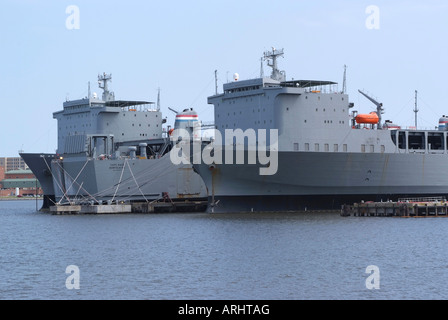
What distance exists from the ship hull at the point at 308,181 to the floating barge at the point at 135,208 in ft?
28.2

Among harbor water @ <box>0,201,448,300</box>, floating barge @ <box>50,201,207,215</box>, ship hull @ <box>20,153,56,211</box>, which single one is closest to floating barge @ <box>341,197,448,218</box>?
harbor water @ <box>0,201,448,300</box>

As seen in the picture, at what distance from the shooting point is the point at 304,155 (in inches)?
2255

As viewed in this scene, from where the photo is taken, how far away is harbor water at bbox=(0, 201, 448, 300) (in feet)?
89.8

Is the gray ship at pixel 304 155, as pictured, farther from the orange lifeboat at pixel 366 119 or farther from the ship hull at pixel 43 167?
the ship hull at pixel 43 167

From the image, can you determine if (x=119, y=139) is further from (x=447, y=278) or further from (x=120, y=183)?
(x=447, y=278)

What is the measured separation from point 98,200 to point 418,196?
24597mm

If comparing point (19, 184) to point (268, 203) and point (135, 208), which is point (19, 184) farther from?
point (268, 203)

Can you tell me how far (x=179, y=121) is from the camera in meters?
71.7

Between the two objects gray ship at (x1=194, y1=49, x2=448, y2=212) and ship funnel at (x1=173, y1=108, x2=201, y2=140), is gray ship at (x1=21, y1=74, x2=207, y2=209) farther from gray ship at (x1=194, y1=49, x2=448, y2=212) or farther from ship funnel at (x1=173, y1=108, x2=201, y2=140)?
gray ship at (x1=194, y1=49, x2=448, y2=212)

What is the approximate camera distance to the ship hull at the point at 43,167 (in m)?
76.9

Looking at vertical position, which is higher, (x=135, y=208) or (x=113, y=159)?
(x=113, y=159)

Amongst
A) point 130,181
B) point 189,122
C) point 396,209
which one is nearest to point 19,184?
point 189,122

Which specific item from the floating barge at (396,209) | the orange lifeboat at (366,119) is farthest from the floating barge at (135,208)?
the floating barge at (396,209)

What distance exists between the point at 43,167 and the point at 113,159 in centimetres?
1196
